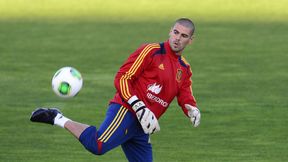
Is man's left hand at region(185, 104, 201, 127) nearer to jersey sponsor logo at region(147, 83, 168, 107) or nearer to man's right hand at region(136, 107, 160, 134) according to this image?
jersey sponsor logo at region(147, 83, 168, 107)

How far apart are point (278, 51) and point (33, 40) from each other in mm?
6099

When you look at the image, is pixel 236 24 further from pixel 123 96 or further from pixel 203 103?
pixel 123 96

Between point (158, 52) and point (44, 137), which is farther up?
point (158, 52)

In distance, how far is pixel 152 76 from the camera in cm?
1022

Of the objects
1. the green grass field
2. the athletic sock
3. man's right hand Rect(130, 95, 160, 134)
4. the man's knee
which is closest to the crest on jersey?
man's right hand Rect(130, 95, 160, 134)

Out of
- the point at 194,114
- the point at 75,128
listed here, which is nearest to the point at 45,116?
the point at 75,128

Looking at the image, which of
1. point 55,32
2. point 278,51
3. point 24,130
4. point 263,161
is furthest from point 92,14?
point 263,161

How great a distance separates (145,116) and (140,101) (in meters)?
0.20

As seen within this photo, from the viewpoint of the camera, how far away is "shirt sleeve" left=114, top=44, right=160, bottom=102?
998cm

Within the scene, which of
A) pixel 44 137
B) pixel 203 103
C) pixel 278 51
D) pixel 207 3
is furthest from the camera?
pixel 207 3

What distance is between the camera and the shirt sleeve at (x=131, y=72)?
9.98m

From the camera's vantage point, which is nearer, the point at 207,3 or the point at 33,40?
the point at 33,40

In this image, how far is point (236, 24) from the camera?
82.2 ft

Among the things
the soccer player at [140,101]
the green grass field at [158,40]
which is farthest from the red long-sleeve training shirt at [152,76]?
the green grass field at [158,40]
